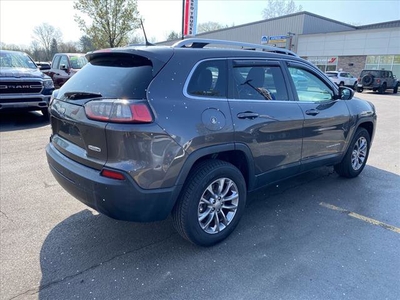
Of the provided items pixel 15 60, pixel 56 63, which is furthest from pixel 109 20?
pixel 15 60

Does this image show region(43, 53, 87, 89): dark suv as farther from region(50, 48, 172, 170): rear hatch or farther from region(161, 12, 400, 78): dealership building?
region(161, 12, 400, 78): dealership building

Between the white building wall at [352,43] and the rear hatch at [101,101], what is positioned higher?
the white building wall at [352,43]

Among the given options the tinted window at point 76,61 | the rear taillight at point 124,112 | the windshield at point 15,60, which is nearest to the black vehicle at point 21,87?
the windshield at point 15,60

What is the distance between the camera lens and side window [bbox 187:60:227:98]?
8.77 ft

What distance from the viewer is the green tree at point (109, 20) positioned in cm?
2289

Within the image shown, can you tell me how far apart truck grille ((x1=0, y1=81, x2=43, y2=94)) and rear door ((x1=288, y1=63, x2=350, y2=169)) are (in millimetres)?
6991

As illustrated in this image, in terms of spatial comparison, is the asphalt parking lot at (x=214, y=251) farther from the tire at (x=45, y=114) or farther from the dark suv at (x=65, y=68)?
the dark suv at (x=65, y=68)

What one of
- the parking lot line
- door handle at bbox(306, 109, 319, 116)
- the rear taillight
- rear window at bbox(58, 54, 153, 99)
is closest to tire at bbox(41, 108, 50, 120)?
rear window at bbox(58, 54, 153, 99)

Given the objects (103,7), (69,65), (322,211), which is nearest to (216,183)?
(322,211)

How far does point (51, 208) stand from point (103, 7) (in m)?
22.9

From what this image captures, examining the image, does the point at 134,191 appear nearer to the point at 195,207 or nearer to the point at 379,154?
the point at 195,207

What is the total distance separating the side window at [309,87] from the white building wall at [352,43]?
31615mm

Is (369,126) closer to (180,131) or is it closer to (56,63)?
(180,131)

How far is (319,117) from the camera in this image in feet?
12.6
